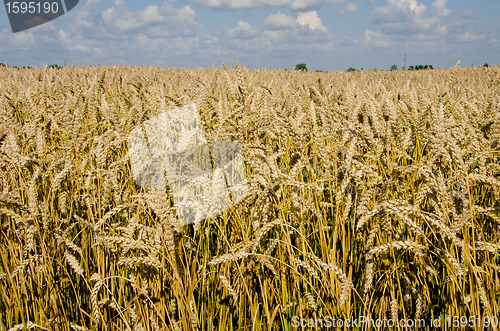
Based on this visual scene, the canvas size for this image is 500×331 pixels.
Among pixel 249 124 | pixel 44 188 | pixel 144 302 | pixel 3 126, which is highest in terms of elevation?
pixel 3 126

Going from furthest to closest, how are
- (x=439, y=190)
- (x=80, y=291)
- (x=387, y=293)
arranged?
(x=80, y=291) → (x=387, y=293) → (x=439, y=190)

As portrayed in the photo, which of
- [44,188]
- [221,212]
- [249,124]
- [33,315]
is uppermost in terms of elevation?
[249,124]

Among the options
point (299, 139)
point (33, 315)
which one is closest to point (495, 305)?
point (299, 139)

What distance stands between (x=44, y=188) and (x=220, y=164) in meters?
1.33

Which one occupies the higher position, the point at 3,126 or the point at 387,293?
the point at 3,126

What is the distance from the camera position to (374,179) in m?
1.17

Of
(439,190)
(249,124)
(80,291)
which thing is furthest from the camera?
(249,124)

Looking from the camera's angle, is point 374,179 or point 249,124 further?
point 249,124

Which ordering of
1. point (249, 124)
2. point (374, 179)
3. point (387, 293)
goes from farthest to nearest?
point (249, 124) < point (387, 293) < point (374, 179)

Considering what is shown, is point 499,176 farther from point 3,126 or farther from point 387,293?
point 3,126

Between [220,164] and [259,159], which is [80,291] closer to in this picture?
[220,164]

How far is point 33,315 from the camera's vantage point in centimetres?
154

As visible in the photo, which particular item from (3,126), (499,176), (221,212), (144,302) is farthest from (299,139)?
(3,126)

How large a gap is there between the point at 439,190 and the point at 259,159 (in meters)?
0.68
